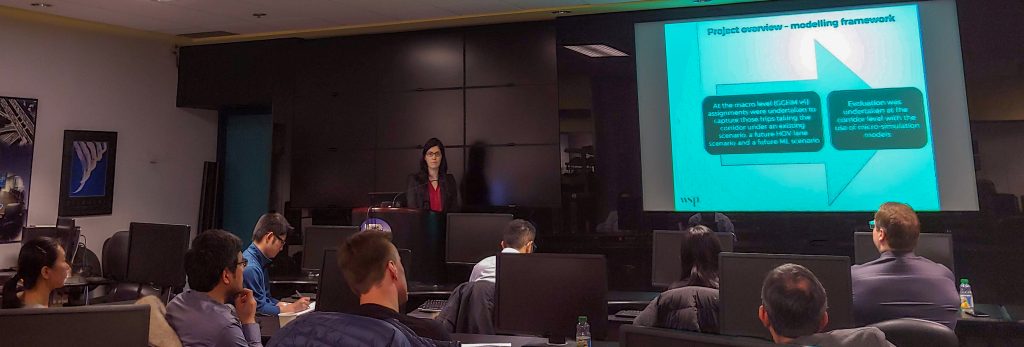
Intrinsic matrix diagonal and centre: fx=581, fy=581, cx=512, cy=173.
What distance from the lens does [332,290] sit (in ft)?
8.61

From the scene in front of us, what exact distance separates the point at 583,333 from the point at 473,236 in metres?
1.84

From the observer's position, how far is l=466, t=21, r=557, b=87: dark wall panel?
5.23 m

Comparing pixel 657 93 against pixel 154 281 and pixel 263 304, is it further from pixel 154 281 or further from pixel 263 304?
pixel 154 281

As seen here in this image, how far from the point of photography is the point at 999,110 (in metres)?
4.14

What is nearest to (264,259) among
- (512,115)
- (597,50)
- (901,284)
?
(512,115)

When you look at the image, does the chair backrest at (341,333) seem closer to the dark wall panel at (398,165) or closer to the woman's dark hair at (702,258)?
the woman's dark hair at (702,258)

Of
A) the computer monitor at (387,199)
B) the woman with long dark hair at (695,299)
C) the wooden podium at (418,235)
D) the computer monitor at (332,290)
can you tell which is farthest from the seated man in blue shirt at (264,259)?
the woman with long dark hair at (695,299)

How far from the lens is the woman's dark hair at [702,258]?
2.62 m

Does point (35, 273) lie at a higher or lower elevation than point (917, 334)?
higher

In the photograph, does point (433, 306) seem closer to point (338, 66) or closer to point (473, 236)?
point (473, 236)

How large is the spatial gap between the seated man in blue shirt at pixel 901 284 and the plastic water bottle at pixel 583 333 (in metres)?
1.25

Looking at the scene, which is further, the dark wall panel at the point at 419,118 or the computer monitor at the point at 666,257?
the dark wall panel at the point at 419,118

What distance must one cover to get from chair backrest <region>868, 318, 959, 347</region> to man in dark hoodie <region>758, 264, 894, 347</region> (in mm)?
514

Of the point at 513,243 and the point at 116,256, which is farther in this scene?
the point at 116,256
